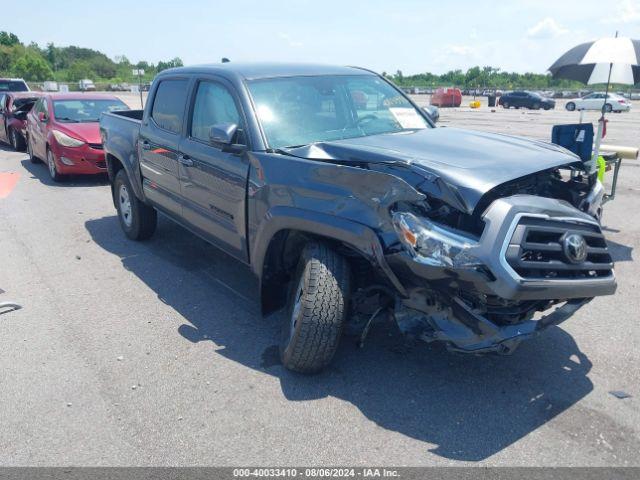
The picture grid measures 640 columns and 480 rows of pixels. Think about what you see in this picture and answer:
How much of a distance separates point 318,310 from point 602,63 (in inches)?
225

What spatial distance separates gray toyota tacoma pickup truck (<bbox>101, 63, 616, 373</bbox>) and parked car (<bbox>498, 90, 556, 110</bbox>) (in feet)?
145

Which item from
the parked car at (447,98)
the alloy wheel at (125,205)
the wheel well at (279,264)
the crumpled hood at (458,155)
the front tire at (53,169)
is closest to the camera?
the crumpled hood at (458,155)

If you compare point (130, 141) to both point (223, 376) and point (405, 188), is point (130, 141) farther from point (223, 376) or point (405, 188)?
point (405, 188)

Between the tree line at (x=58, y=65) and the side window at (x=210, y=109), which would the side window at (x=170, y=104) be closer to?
the side window at (x=210, y=109)

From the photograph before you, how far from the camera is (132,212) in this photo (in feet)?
21.8

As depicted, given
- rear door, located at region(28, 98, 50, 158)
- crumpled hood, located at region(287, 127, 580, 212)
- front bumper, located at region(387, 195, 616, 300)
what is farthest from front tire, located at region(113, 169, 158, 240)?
rear door, located at region(28, 98, 50, 158)

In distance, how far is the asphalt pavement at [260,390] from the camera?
304 cm

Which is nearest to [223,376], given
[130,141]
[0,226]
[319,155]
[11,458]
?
[11,458]

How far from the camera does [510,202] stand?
10.1ft

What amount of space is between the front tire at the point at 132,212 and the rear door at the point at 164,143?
0.49m

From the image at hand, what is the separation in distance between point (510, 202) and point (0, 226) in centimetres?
708

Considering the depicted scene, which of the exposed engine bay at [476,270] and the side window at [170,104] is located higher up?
the side window at [170,104]

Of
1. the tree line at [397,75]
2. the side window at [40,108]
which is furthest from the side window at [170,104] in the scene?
the tree line at [397,75]

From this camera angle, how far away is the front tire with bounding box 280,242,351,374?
3418 millimetres
